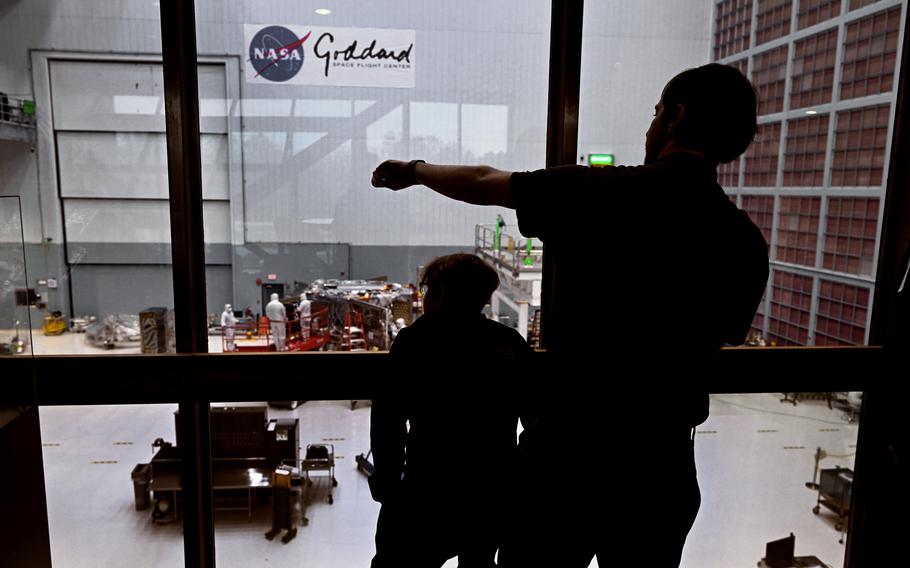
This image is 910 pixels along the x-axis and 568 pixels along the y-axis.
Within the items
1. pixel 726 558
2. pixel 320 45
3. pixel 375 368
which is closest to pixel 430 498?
pixel 375 368

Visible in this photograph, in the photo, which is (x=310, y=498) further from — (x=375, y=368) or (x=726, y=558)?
(x=726, y=558)

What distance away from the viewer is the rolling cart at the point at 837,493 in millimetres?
2569

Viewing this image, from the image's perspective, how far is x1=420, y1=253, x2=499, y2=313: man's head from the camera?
1449mm

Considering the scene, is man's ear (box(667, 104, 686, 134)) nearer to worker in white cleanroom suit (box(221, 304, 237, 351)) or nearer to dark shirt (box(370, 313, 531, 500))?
dark shirt (box(370, 313, 531, 500))

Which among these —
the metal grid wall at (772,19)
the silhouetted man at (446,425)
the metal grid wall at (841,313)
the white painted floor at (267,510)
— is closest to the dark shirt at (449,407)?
the silhouetted man at (446,425)

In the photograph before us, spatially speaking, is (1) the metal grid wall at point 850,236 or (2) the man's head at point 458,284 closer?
(2) the man's head at point 458,284

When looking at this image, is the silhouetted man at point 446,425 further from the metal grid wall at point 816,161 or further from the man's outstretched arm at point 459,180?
the metal grid wall at point 816,161

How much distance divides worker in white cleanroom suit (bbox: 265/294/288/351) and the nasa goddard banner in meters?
0.85

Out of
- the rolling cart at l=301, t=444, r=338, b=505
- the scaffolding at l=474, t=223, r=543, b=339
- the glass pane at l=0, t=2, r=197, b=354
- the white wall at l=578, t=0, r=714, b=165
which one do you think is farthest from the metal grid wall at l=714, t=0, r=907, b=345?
the glass pane at l=0, t=2, r=197, b=354

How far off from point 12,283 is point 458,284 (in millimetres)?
1264

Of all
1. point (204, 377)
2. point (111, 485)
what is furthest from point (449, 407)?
point (111, 485)

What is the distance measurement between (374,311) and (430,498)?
3.27ft

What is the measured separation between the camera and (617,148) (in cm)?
219

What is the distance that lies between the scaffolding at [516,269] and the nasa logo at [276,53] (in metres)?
0.96
